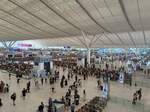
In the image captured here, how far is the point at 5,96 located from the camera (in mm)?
20938

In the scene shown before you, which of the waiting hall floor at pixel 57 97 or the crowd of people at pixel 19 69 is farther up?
the crowd of people at pixel 19 69

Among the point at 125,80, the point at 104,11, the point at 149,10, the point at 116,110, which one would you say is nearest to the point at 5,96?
the point at 116,110

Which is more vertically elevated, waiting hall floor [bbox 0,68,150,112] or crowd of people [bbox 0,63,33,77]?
crowd of people [bbox 0,63,33,77]

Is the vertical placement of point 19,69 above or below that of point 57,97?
above

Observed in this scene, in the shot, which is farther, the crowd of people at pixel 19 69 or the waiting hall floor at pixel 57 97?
the crowd of people at pixel 19 69

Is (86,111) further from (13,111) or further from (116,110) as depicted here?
(13,111)

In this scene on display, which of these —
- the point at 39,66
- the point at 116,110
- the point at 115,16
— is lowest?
the point at 116,110

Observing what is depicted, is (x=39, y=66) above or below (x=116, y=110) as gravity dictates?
above

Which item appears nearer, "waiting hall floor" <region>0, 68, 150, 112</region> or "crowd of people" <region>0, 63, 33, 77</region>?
"waiting hall floor" <region>0, 68, 150, 112</region>

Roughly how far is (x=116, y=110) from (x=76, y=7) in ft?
32.0

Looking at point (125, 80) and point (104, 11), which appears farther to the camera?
point (125, 80)

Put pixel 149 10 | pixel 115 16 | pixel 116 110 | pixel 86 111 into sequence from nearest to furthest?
pixel 86 111 < pixel 116 110 < pixel 149 10 < pixel 115 16

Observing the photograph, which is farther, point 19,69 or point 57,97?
point 19,69

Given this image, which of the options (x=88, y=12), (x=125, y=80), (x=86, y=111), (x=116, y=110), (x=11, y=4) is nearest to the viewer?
(x=86, y=111)
